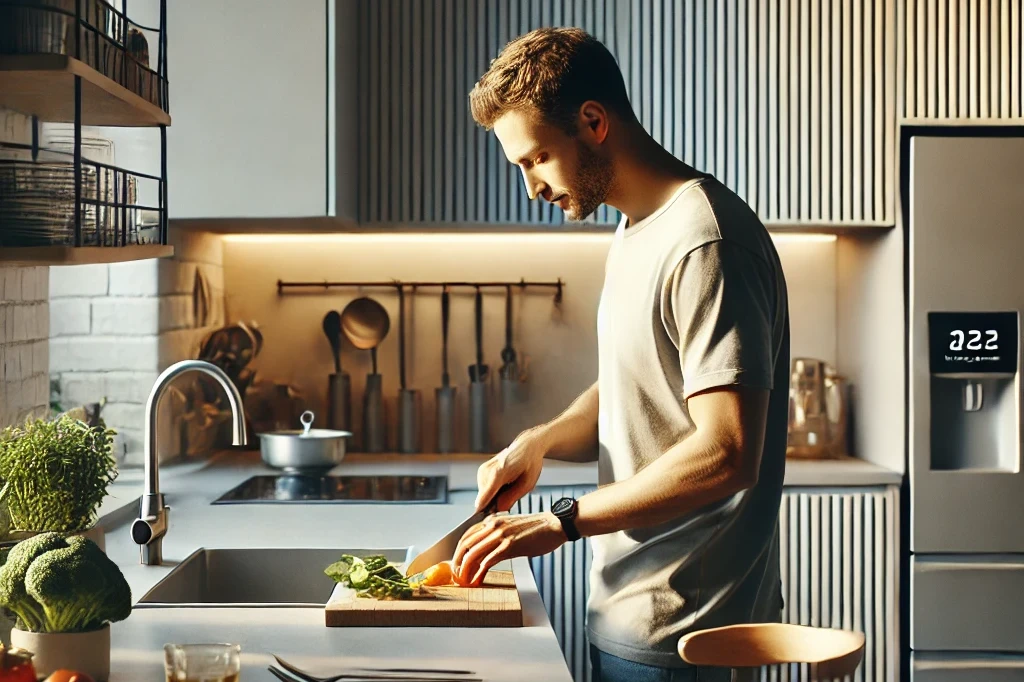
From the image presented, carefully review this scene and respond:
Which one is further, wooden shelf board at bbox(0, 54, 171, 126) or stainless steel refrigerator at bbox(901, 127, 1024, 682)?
stainless steel refrigerator at bbox(901, 127, 1024, 682)

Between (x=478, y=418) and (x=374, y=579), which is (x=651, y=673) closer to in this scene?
(x=374, y=579)

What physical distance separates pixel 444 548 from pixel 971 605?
5.44 feet

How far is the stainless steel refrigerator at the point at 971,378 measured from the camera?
2.73 m

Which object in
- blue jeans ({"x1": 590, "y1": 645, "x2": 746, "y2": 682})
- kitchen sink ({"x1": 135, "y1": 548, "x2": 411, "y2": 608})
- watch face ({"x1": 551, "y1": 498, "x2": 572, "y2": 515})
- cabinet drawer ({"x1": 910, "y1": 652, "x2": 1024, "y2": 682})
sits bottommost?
cabinet drawer ({"x1": 910, "y1": 652, "x2": 1024, "y2": 682})

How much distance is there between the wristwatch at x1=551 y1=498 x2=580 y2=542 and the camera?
142 centimetres

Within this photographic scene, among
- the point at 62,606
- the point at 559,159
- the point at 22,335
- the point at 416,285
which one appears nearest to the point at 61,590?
the point at 62,606

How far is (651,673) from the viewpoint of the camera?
59.6 inches

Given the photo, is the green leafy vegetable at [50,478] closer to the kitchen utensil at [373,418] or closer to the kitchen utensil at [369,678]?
the kitchen utensil at [369,678]

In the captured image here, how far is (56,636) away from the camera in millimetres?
1146

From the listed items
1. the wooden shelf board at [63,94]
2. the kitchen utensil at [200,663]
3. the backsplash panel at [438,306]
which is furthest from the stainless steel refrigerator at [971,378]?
the kitchen utensil at [200,663]

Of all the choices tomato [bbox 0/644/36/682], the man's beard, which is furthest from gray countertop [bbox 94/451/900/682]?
the man's beard

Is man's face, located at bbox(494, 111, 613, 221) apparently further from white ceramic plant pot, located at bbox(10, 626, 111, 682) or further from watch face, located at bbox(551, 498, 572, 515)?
white ceramic plant pot, located at bbox(10, 626, 111, 682)

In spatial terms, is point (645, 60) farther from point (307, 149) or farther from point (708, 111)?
point (307, 149)

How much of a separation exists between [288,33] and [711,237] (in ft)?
5.21
